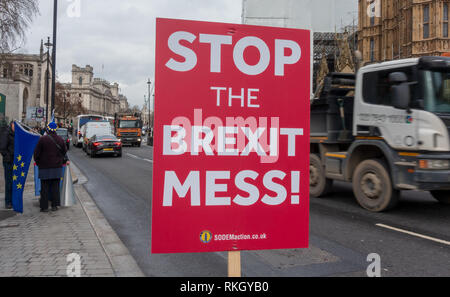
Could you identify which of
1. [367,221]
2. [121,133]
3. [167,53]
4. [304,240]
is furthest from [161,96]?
[121,133]

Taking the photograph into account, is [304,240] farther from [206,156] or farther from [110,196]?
[110,196]

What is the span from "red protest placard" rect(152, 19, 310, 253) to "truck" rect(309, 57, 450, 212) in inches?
202

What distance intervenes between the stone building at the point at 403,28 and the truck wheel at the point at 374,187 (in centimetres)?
2358

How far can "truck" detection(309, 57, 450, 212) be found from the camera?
22.0 feet

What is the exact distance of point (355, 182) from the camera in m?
8.18

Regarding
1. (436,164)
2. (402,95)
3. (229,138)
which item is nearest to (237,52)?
(229,138)

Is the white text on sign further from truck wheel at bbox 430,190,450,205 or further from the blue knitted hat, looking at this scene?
truck wheel at bbox 430,190,450,205

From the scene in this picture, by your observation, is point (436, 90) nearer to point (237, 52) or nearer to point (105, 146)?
point (237, 52)

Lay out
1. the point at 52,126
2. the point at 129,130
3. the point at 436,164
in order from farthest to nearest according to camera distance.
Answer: the point at 129,130 → the point at 52,126 → the point at 436,164

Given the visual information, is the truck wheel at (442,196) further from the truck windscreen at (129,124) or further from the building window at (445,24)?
the truck windscreen at (129,124)

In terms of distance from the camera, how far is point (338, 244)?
5.48m

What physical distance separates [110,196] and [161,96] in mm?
8108

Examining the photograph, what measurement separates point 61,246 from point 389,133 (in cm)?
589

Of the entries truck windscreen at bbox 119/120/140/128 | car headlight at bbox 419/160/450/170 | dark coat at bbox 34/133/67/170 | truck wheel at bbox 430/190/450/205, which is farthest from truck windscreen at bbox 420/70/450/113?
truck windscreen at bbox 119/120/140/128
